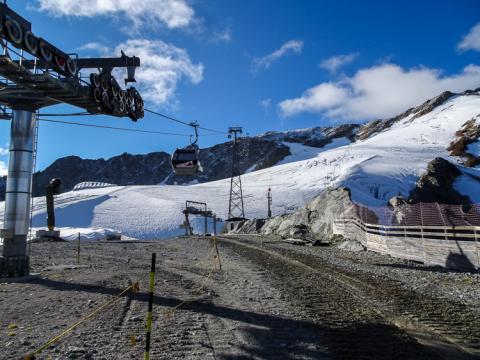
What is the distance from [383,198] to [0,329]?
286 feet

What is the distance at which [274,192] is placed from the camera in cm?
10806

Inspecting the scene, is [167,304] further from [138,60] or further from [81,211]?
[81,211]

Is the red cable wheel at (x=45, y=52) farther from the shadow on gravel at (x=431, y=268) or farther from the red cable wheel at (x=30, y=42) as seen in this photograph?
the shadow on gravel at (x=431, y=268)

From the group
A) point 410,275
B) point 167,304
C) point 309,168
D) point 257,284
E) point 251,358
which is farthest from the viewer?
point 309,168

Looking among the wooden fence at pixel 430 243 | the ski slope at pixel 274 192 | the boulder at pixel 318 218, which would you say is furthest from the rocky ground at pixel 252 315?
the ski slope at pixel 274 192

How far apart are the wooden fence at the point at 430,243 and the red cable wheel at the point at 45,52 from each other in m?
16.1

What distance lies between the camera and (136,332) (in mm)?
8000

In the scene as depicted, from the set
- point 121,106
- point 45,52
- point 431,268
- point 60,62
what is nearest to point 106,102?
point 121,106

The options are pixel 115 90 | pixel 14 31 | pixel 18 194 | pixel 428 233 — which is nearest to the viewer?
pixel 14 31

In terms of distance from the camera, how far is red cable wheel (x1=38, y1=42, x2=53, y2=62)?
40.9ft

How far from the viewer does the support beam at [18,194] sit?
14.9 meters

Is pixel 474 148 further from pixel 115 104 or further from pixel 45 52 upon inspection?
pixel 45 52

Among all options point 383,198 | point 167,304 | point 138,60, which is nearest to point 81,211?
point 383,198

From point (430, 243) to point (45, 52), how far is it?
17.7 meters
